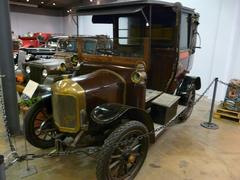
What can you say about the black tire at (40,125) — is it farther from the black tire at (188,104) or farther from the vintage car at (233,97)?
the vintage car at (233,97)

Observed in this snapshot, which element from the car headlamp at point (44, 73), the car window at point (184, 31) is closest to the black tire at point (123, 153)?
the car window at point (184, 31)

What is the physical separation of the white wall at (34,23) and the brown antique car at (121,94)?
51.7ft

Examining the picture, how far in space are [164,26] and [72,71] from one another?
1.71m

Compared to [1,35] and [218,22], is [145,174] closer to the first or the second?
[1,35]

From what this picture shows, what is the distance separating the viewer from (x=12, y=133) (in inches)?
134

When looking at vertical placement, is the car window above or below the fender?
above

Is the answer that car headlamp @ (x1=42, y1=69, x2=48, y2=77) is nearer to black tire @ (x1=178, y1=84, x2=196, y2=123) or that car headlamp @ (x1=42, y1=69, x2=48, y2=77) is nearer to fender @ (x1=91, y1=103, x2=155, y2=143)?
fender @ (x1=91, y1=103, x2=155, y2=143)

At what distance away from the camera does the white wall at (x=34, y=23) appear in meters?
16.6

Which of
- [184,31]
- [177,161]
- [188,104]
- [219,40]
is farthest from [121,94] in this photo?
[219,40]

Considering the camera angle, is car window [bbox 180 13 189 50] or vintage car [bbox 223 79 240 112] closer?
car window [bbox 180 13 189 50]

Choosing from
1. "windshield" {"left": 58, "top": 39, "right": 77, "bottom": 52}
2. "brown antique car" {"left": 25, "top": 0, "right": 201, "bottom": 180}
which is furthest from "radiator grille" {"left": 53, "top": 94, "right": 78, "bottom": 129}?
"windshield" {"left": 58, "top": 39, "right": 77, "bottom": 52}

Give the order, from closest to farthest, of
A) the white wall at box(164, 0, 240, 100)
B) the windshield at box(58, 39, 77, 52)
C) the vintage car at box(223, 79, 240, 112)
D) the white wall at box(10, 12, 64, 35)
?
the vintage car at box(223, 79, 240, 112) < the white wall at box(164, 0, 240, 100) < the windshield at box(58, 39, 77, 52) < the white wall at box(10, 12, 64, 35)

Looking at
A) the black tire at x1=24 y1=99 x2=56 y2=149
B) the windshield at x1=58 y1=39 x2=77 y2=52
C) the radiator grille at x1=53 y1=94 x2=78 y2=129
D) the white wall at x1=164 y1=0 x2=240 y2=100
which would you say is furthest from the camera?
the windshield at x1=58 y1=39 x2=77 y2=52

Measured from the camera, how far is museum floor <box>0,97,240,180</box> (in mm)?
2547
